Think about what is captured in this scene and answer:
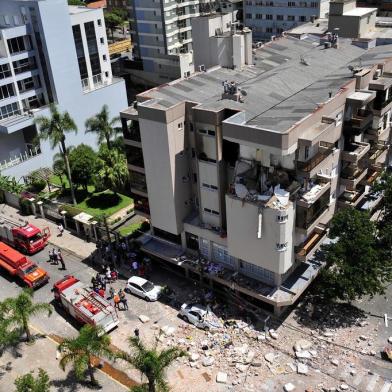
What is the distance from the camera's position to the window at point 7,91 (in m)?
61.2

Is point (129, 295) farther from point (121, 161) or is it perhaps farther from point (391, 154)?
point (391, 154)

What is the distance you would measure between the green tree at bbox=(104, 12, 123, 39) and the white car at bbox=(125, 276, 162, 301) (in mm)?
109359

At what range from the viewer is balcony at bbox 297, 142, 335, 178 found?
35.7 metres

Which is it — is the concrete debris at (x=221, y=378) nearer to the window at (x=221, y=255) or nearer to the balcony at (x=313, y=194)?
the window at (x=221, y=255)

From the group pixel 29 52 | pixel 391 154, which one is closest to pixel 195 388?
pixel 391 154

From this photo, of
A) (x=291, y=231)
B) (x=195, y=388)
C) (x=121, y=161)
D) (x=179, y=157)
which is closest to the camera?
(x=195, y=388)

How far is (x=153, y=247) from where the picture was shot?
148 feet

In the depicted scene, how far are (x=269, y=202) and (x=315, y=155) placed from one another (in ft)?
17.7

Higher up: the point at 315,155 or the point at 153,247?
the point at 315,155

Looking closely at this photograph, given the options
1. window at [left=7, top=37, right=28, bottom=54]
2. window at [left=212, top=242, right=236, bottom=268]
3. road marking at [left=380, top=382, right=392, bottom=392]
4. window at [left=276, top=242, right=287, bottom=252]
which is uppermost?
window at [left=7, top=37, right=28, bottom=54]

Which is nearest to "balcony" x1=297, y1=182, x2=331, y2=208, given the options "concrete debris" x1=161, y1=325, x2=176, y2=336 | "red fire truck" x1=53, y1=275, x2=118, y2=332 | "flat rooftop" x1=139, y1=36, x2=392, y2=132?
"flat rooftop" x1=139, y1=36, x2=392, y2=132

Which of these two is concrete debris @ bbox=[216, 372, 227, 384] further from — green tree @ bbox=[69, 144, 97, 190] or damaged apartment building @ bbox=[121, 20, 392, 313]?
green tree @ bbox=[69, 144, 97, 190]

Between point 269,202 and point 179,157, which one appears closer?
point 269,202

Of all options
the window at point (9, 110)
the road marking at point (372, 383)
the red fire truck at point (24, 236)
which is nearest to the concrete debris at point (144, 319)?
the red fire truck at point (24, 236)
